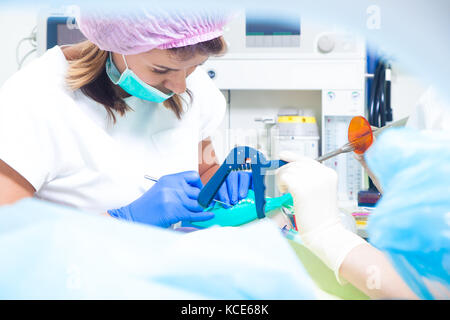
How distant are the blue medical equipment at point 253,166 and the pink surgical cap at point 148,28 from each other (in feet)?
0.77

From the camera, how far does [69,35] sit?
937 mm

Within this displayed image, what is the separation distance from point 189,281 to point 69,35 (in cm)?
66

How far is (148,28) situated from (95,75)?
0.23m

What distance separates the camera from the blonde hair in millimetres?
916

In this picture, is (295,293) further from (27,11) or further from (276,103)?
(27,11)

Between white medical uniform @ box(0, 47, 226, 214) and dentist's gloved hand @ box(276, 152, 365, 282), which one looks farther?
white medical uniform @ box(0, 47, 226, 214)

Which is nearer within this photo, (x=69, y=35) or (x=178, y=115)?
(x=69, y=35)

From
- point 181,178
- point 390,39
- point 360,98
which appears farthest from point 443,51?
point 181,178

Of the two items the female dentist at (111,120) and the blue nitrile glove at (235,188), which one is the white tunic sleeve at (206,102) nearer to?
the female dentist at (111,120)

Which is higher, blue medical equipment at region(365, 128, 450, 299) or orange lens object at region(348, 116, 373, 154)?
orange lens object at region(348, 116, 373, 154)

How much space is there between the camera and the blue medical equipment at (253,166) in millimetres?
804

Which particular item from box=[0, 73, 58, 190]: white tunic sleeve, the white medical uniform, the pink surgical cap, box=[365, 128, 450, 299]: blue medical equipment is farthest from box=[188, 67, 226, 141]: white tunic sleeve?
box=[365, 128, 450, 299]: blue medical equipment

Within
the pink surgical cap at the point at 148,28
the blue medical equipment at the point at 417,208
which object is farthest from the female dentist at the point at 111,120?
the blue medical equipment at the point at 417,208

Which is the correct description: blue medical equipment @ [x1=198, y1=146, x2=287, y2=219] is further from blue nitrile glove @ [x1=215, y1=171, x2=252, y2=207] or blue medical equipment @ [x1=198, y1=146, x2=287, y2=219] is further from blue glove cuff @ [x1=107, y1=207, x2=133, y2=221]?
blue glove cuff @ [x1=107, y1=207, x2=133, y2=221]
